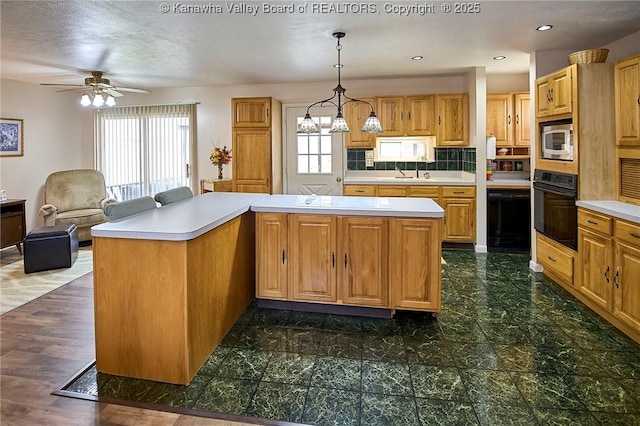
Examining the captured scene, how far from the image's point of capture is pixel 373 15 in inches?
126

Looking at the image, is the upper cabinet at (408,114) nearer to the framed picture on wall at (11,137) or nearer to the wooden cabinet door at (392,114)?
the wooden cabinet door at (392,114)

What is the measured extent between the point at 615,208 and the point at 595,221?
7.8 inches

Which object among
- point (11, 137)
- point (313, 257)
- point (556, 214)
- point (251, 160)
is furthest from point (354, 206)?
point (11, 137)

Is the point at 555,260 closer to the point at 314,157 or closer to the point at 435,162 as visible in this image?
the point at 435,162

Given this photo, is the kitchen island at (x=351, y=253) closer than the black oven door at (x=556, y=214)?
Yes

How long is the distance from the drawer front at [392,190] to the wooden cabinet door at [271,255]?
2807mm

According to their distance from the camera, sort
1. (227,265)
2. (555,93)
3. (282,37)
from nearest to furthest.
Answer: (227,265) < (282,37) < (555,93)

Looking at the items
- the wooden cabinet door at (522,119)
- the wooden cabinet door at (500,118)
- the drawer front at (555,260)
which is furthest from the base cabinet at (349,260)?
the wooden cabinet door at (522,119)

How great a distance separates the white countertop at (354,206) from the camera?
3053 millimetres

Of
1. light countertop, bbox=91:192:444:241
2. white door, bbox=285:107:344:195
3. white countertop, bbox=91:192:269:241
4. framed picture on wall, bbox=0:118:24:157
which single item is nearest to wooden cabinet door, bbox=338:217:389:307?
light countertop, bbox=91:192:444:241

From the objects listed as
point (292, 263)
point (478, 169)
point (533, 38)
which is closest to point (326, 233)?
point (292, 263)

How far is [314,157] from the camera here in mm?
6418

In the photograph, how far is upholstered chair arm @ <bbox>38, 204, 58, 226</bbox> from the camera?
17.9 ft

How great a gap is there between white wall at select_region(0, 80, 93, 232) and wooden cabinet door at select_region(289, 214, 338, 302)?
502cm
